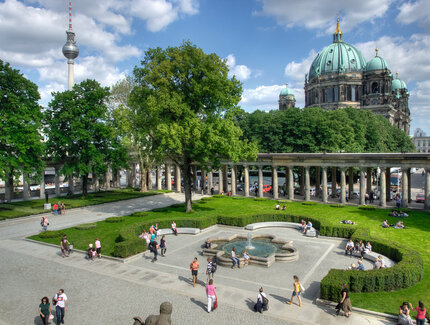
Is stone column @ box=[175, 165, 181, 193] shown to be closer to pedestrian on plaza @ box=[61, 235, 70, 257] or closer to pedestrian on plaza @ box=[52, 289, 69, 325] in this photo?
pedestrian on plaza @ box=[61, 235, 70, 257]

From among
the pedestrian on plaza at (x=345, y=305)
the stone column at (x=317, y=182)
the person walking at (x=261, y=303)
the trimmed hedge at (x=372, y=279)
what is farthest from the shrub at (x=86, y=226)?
the stone column at (x=317, y=182)

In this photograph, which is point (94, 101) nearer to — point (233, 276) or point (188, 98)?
point (188, 98)

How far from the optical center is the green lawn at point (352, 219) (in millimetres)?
19547

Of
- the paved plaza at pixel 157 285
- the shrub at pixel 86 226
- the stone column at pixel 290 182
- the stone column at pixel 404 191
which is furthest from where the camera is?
the stone column at pixel 290 182

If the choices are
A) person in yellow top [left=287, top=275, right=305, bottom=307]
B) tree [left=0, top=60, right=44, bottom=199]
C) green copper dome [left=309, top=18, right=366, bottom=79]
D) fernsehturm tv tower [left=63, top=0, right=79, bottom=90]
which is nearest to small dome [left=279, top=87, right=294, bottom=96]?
green copper dome [left=309, top=18, right=366, bottom=79]

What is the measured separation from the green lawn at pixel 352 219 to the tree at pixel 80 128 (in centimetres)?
1717

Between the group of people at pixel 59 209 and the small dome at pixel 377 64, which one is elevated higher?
the small dome at pixel 377 64

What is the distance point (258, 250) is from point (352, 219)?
18.4 m

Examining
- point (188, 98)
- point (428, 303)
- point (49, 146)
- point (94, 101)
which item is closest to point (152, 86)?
point (188, 98)

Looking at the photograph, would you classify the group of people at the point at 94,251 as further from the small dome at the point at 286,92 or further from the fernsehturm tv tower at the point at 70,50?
the small dome at the point at 286,92

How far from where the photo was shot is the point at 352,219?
136 feet

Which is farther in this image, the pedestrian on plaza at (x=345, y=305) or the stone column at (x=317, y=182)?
the stone column at (x=317, y=182)

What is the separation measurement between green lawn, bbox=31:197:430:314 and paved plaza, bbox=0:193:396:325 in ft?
7.20

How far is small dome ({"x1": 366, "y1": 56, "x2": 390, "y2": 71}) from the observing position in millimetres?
134750
